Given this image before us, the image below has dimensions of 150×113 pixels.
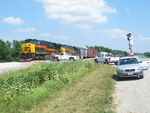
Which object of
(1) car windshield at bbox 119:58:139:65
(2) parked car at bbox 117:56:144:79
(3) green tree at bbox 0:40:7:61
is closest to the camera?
(2) parked car at bbox 117:56:144:79

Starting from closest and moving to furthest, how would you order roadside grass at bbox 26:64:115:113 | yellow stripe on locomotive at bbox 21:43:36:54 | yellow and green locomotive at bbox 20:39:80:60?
roadside grass at bbox 26:64:115:113 → yellow stripe on locomotive at bbox 21:43:36:54 → yellow and green locomotive at bbox 20:39:80:60

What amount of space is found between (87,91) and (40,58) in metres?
33.2

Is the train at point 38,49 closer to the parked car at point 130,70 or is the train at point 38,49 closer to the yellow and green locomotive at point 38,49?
the yellow and green locomotive at point 38,49

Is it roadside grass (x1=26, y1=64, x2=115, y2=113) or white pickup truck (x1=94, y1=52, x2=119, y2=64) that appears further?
white pickup truck (x1=94, y1=52, x2=119, y2=64)

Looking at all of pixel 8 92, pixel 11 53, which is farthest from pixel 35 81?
pixel 11 53

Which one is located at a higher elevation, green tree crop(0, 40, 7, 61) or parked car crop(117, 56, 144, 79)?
green tree crop(0, 40, 7, 61)

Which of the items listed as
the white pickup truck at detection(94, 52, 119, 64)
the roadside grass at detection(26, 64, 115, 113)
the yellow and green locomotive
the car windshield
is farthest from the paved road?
the yellow and green locomotive

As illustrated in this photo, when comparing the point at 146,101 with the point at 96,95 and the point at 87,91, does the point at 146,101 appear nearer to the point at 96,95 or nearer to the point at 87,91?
the point at 96,95

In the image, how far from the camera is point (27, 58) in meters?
41.0

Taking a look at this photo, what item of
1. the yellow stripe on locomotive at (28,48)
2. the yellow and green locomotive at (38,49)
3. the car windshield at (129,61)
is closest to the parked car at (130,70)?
the car windshield at (129,61)

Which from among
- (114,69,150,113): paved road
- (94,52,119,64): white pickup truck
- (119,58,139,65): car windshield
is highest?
(94,52,119,64): white pickup truck

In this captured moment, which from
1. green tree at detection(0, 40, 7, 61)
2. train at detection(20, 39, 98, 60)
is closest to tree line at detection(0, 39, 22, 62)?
green tree at detection(0, 40, 7, 61)

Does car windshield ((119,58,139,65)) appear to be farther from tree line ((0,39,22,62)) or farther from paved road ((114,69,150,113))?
tree line ((0,39,22,62))

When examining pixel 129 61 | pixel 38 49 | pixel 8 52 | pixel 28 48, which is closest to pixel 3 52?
pixel 8 52
